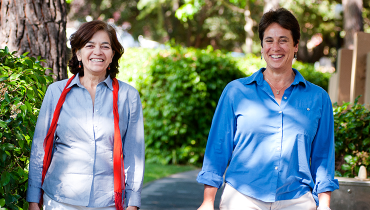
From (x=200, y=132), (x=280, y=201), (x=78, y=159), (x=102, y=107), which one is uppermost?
(x=102, y=107)

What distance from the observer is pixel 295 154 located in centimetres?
229

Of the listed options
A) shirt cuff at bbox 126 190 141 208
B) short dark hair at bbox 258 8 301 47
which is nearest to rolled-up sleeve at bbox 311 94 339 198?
short dark hair at bbox 258 8 301 47

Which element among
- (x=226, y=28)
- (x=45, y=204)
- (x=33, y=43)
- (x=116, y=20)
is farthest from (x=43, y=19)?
(x=116, y=20)

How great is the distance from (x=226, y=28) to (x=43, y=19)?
68.8 feet

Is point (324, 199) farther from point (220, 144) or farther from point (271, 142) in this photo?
point (220, 144)

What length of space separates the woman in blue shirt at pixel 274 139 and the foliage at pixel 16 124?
3.72 ft

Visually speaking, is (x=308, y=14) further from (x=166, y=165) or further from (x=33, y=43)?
(x=33, y=43)

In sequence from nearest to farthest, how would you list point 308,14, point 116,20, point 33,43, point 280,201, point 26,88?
point 280,201 → point 26,88 → point 33,43 → point 308,14 → point 116,20

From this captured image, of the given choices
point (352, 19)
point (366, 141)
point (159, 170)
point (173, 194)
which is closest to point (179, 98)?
point (159, 170)

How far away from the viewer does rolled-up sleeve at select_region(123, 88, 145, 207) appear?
2430mm

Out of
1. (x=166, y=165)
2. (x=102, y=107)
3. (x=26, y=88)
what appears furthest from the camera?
(x=166, y=165)

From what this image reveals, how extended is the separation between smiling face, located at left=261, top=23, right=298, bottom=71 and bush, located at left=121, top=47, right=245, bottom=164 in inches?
231

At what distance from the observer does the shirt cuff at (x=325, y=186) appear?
2312 millimetres

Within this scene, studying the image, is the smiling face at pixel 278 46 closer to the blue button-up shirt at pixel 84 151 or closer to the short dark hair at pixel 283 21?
the short dark hair at pixel 283 21
